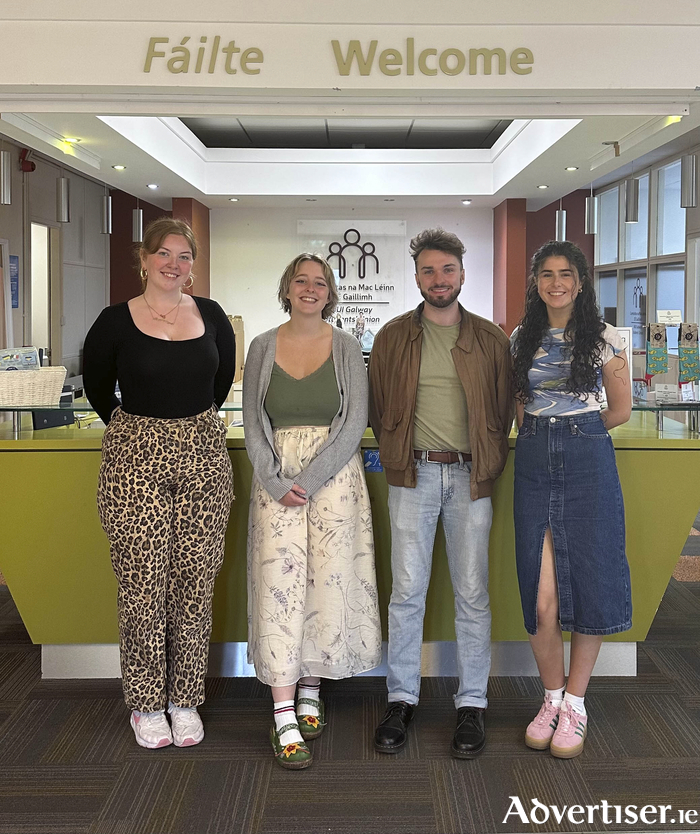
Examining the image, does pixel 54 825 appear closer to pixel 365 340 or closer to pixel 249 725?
pixel 249 725

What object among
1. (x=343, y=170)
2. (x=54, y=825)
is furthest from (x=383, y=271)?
(x=54, y=825)

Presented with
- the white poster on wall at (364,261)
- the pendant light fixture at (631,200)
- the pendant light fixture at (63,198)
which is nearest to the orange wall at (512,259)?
the white poster on wall at (364,261)

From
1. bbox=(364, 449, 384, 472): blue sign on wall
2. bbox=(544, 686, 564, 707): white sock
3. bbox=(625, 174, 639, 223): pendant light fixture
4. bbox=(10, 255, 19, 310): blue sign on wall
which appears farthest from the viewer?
bbox=(10, 255, 19, 310): blue sign on wall

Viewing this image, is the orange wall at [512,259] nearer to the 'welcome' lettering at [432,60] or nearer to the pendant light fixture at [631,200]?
the pendant light fixture at [631,200]

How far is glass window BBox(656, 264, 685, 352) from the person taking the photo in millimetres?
10172

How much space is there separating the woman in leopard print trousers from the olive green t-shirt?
742 mm

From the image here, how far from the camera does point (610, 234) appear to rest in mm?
12172

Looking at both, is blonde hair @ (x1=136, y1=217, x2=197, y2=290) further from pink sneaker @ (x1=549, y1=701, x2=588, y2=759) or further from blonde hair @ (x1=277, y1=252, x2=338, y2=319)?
pink sneaker @ (x1=549, y1=701, x2=588, y2=759)

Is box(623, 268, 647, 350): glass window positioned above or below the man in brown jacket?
above

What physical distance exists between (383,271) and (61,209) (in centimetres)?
492

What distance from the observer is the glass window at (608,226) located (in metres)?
12.0

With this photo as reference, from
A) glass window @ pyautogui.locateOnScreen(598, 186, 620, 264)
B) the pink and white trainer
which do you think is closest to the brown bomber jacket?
the pink and white trainer

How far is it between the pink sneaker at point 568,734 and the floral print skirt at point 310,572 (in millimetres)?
757

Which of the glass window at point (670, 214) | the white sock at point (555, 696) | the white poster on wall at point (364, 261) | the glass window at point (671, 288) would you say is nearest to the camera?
the white sock at point (555, 696)
